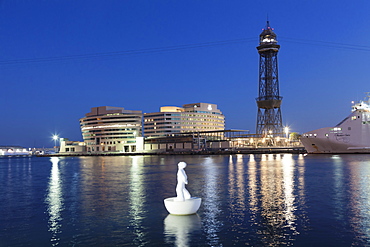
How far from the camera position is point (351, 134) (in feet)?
321

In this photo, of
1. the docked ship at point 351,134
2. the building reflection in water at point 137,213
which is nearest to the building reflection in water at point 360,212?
the building reflection in water at point 137,213

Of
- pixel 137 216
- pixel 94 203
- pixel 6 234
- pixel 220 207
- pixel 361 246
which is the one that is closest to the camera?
pixel 361 246

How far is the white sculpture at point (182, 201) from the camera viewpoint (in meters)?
16.1

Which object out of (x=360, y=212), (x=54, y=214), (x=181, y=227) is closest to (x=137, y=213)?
(x=181, y=227)

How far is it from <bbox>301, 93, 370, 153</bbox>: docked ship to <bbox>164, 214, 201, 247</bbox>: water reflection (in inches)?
3609

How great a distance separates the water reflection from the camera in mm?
13041

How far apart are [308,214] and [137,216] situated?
28.4 ft

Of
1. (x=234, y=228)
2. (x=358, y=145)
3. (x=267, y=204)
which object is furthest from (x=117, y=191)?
(x=358, y=145)

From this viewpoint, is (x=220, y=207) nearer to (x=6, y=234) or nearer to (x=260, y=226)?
(x=260, y=226)

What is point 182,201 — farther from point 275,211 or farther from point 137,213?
point 275,211

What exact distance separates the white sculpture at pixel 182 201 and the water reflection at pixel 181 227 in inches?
13.0

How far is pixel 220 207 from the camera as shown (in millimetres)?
19828

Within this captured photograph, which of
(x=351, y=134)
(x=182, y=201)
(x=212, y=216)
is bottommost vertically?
(x=212, y=216)

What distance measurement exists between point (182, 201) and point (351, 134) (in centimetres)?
9433
